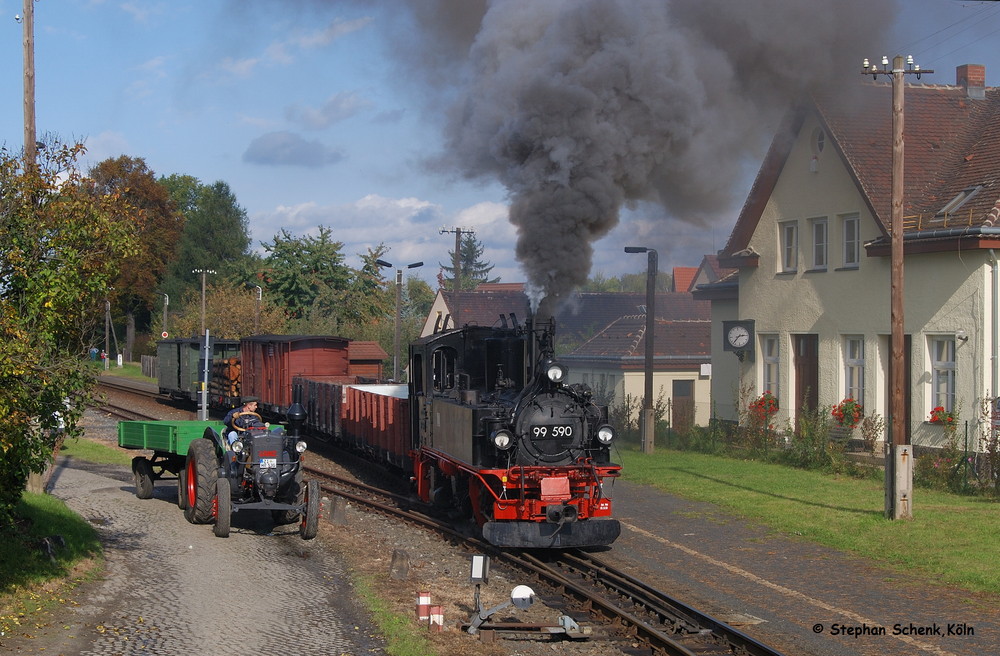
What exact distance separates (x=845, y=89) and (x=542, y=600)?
1363 centimetres

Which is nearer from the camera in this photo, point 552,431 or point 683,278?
point 552,431

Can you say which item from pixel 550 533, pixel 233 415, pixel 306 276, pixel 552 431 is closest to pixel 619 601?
pixel 550 533

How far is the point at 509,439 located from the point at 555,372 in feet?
3.07

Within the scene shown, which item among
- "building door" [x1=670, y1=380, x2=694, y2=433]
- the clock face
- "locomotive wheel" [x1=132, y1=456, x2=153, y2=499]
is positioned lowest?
"locomotive wheel" [x1=132, y1=456, x2=153, y2=499]

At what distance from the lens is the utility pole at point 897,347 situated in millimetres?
13562

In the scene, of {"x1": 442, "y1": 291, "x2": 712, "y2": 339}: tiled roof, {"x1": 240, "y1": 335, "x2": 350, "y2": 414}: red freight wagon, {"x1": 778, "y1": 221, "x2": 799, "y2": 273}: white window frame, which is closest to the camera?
{"x1": 778, "y1": 221, "x2": 799, "y2": 273}: white window frame

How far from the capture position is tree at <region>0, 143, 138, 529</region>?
24.0 feet

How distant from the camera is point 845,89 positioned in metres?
19.2

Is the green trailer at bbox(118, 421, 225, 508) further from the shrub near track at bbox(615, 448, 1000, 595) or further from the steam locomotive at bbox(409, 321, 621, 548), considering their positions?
the shrub near track at bbox(615, 448, 1000, 595)

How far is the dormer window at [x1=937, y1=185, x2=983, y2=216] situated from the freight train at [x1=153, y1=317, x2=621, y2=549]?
32.7 feet

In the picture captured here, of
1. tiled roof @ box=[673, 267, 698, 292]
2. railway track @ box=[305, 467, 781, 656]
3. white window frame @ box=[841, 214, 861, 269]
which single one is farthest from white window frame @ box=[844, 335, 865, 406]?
tiled roof @ box=[673, 267, 698, 292]

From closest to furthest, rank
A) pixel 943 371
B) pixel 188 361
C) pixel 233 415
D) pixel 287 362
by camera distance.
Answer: pixel 233 415 < pixel 943 371 < pixel 287 362 < pixel 188 361

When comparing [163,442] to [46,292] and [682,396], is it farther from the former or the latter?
[682,396]

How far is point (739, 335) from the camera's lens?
23766 mm
